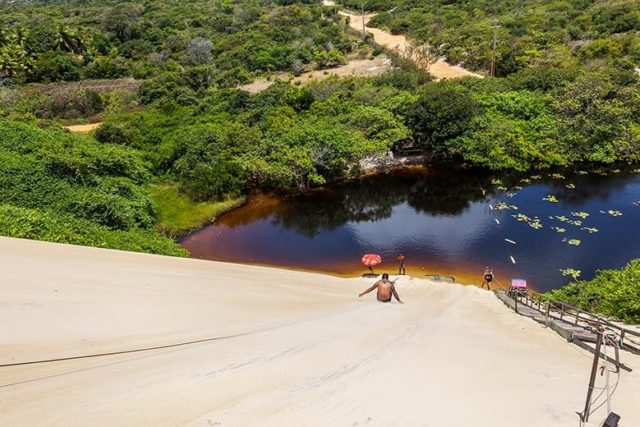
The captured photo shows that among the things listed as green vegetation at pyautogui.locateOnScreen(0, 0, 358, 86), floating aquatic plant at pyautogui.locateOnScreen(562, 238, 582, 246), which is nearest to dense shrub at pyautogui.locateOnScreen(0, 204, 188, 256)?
floating aquatic plant at pyautogui.locateOnScreen(562, 238, 582, 246)

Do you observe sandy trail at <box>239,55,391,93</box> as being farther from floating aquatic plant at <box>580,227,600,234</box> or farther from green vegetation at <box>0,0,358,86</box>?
floating aquatic plant at <box>580,227,600,234</box>

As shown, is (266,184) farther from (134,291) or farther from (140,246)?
(134,291)

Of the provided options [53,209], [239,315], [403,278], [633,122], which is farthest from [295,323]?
[633,122]

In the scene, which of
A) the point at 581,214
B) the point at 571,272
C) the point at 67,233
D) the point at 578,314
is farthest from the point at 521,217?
the point at 67,233

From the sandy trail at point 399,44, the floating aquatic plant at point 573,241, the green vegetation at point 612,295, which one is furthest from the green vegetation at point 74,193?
the sandy trail at point 399,44

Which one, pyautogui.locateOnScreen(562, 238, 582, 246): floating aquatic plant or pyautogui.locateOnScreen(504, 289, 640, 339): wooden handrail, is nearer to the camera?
pyautogui.locateOnScreen(504, 289, 640, 339): wooden handrail

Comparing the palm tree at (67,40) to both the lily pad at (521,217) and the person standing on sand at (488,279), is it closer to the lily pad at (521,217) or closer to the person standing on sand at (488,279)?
the lily pad at (521,217)

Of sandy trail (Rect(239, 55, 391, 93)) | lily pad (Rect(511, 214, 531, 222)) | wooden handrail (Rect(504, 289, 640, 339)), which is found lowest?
wooden handrail (Rect(504, 289, 640, 339))
